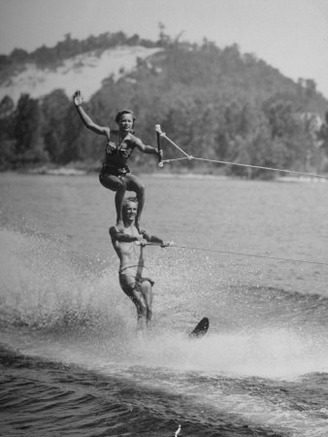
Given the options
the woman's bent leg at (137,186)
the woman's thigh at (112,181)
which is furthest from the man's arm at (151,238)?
the woman's thigh at (112,181)

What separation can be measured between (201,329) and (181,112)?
1260 centimetres

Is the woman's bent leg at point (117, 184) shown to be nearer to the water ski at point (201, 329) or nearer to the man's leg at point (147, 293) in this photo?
the man's leg at point (147, 293)

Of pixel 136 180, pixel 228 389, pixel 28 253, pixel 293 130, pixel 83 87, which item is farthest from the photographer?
pixel 293 130

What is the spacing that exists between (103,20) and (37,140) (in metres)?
3.12

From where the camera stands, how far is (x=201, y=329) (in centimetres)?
685

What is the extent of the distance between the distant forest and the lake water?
738 millimetres

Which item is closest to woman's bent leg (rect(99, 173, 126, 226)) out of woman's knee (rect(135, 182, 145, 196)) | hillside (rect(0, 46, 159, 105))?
woman's knee (rect(135, 182, 145, 196))

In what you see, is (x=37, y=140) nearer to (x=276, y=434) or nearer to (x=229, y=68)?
(x=229, y=68)

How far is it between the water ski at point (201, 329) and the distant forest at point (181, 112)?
15.7ft

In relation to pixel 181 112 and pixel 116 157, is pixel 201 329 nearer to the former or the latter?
pixel 116 157

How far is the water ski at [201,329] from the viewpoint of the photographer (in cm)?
678

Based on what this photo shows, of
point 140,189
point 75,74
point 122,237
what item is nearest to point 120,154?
point 140,189

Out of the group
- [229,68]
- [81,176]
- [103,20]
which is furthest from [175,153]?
[103,20]

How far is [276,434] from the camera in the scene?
480 centimetres
